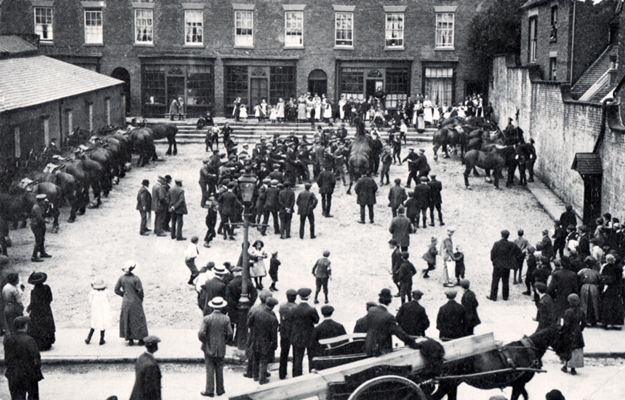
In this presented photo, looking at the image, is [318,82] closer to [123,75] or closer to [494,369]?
[123,75]

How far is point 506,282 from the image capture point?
18.3 m

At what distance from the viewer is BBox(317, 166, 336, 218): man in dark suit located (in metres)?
24.2

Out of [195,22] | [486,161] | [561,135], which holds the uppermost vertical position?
[195,22]

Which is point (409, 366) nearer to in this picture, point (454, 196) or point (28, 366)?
point (28, 366)

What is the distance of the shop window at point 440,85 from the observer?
4409cm

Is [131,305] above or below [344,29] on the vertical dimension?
below

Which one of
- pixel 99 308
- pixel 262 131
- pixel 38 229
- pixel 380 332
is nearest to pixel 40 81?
pixel 262 131

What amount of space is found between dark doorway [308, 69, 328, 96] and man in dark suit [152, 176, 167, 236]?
74.7 feet

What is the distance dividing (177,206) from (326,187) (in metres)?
4.45

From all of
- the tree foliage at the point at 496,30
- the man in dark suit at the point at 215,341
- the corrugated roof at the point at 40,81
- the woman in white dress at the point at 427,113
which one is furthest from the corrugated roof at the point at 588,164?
the tree foliage at the point at 496,30

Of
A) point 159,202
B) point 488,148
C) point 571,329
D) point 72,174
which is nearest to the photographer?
point 571,329

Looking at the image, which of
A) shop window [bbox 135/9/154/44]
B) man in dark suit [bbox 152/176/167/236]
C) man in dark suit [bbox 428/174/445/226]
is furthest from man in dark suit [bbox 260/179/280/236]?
shop window [bbox 135/9/154/44]

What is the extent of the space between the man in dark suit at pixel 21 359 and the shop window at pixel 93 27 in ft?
114

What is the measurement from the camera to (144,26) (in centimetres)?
4434
